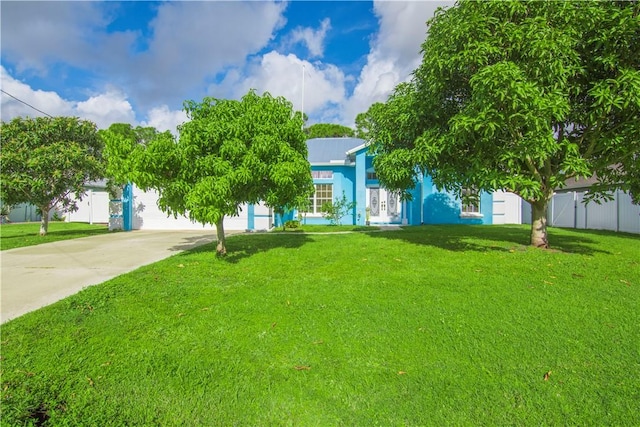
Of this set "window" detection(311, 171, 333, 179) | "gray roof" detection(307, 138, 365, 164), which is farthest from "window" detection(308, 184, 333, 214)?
"gray roof" detection(307, 138, 365, 164)

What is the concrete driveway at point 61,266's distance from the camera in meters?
4.80

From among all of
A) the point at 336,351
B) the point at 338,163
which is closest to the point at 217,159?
the point at 336,351

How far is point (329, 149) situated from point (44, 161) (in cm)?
1262

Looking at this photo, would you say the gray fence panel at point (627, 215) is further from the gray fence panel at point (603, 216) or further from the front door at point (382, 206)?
the front door at point (382, 206)

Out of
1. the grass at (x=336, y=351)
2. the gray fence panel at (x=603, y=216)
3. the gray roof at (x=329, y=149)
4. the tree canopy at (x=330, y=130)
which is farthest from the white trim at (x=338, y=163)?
the tree canopy at (x=330, y=130)

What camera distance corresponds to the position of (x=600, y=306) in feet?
14.0

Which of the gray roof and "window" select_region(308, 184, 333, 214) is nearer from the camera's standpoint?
"window" select_region(308, 184, 333, 214)

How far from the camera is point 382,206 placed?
16859mm

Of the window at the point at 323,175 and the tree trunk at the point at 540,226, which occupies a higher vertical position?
the window at the point at 323,175

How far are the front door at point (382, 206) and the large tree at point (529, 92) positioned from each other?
29.4 feet

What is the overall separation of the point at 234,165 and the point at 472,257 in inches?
205

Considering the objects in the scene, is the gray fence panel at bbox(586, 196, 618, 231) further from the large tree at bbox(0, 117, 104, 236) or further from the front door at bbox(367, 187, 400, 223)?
the large tree at bbox(0, 117, 104, 236)

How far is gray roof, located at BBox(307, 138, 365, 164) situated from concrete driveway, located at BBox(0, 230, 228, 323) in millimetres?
9523

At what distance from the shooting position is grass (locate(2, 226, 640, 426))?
99.0 inches
